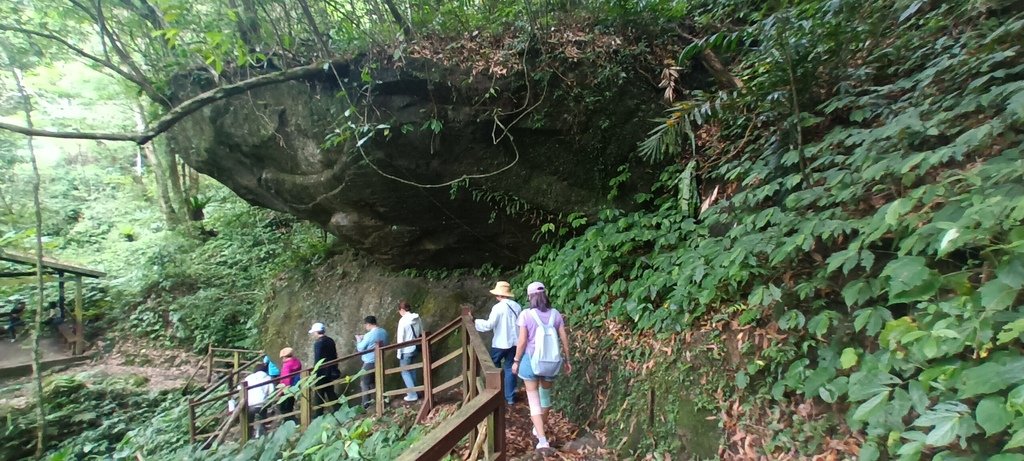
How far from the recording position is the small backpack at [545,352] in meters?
4.21

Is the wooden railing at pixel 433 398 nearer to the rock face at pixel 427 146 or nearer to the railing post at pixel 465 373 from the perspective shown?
the railing post at pixel 465 373

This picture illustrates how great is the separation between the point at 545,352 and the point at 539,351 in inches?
2.3

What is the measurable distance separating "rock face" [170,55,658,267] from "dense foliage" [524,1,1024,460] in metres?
1.28

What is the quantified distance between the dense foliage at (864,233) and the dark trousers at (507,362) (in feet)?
3.54

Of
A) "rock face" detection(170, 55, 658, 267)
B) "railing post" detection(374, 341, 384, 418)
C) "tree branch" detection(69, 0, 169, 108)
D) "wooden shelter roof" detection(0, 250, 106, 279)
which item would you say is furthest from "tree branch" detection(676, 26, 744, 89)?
"wooden shelter roof" detection(0, 250, 106, 279)

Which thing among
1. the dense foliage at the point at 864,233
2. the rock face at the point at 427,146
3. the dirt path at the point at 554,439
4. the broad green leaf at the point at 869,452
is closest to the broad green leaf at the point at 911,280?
the dense foliage at the point at 864,233

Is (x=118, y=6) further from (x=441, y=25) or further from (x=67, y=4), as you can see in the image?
(x=441, y=25)

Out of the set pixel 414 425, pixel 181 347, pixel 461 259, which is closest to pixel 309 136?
pixel 461 259

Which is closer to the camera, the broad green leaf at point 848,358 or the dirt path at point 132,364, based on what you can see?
the broad green leaf at point 848,358

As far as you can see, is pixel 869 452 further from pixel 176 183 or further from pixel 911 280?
pixel 176 183

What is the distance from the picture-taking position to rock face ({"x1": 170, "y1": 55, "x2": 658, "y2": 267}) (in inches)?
251

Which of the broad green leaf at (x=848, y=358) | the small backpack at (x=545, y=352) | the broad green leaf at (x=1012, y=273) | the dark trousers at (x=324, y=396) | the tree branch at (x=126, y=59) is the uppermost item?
the tree branch at (x=126, y=59)

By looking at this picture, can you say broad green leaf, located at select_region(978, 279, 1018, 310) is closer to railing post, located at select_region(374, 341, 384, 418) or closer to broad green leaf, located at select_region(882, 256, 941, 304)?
broad green leaf, located at select_region(882, 256, 941, 304)

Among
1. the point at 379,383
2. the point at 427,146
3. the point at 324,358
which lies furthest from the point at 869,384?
the point at 324,358
